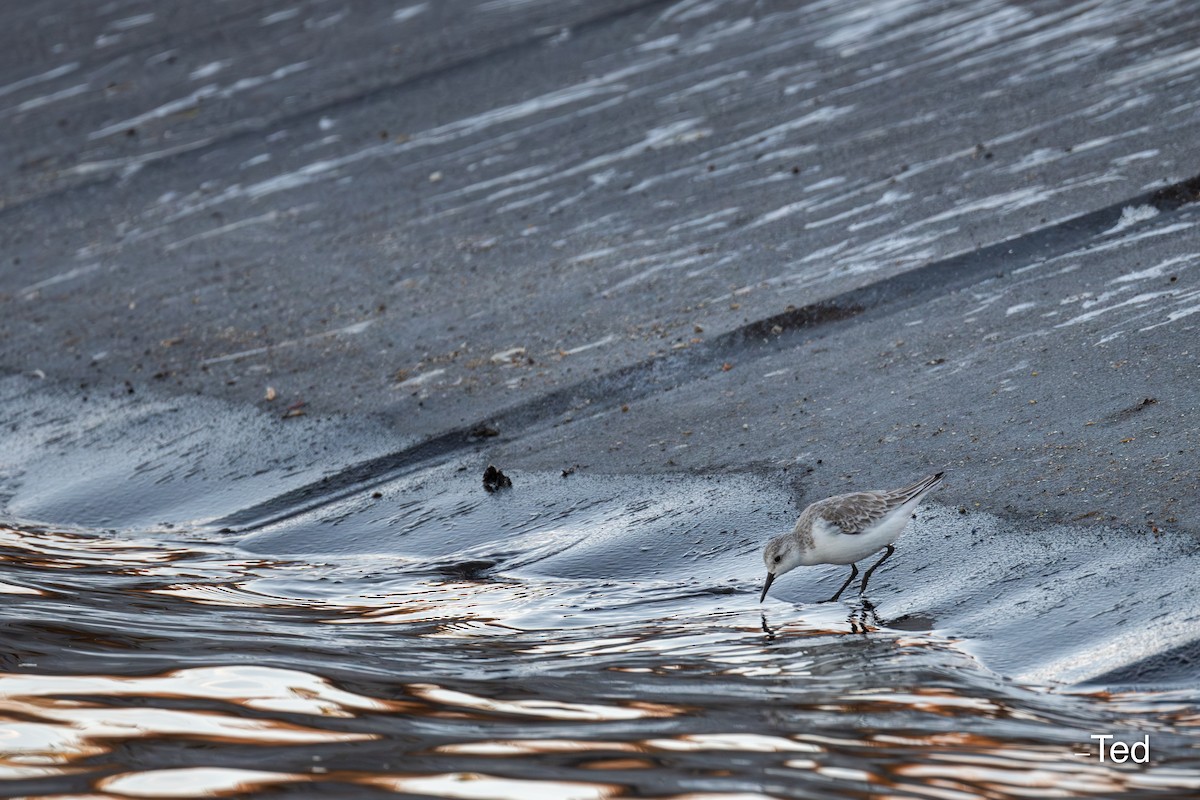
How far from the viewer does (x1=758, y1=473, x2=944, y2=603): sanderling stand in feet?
16.8

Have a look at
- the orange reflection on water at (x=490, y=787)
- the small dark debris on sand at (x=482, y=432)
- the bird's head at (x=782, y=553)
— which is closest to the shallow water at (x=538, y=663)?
the orange reflection on water at (x=490, y=787)

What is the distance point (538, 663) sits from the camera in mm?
4629

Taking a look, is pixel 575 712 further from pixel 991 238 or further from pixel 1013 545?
pixel 991 238

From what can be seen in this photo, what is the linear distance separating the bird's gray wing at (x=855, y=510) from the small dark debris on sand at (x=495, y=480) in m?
1.72

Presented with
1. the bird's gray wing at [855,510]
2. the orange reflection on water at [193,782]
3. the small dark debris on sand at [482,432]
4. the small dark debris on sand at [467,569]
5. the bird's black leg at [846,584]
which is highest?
the orange reflection on water at [193,782]

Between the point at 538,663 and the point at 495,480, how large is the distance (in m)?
1.97

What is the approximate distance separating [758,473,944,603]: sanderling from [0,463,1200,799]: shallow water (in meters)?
0.21

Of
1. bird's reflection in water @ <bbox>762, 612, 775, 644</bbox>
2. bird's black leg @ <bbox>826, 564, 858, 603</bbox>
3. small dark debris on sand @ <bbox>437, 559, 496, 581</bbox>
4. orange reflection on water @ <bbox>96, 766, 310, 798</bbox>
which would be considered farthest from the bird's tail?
orange reflection on water @ <bbox>96, 766, 310, 798</bbox>

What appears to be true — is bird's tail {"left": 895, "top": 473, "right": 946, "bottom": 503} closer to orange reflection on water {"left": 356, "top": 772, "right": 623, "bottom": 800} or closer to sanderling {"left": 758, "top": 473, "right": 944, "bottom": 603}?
sanderling {"left": 758, "top": 473, "right": 944, "bottom": 603}

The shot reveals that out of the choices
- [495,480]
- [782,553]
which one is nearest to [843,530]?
[782,553]

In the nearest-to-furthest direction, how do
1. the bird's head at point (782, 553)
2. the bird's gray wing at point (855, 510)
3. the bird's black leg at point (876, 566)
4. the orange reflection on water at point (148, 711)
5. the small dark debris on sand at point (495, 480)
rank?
the orange reflection on water at point (148, 711) → the bird's gray wing at point (855, 510) → the bird's head at point (782, 553) → the bird's black leg at point (876, 566) → the small dark debris on sand at point (495, 480)

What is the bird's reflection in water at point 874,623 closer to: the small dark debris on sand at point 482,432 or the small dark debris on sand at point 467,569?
the small dark debris on sand at point 467,569

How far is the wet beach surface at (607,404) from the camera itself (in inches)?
154

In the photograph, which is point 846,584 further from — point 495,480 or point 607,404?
point 607,404
